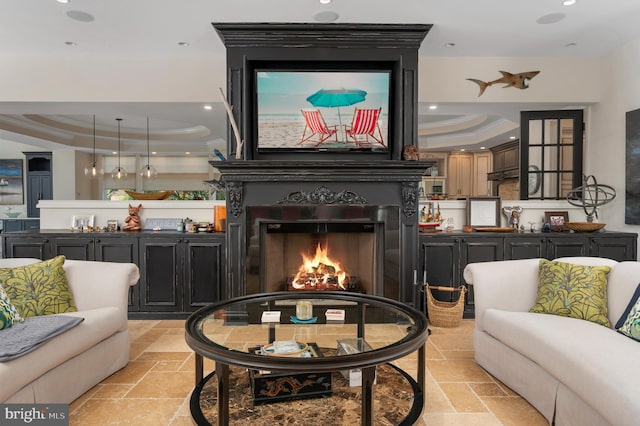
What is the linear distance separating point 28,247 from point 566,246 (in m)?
5.62

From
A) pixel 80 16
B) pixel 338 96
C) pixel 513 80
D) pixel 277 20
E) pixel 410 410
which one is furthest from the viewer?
pixel 513 80

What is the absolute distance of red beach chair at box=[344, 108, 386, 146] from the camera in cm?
367

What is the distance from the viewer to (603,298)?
242 centimetres

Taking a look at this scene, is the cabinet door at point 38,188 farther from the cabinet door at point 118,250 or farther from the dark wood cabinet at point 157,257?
the cabinet door at point 118,250

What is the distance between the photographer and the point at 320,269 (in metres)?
4.00

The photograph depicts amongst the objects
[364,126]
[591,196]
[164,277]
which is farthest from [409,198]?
[164,277]

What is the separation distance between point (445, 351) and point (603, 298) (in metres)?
1.21

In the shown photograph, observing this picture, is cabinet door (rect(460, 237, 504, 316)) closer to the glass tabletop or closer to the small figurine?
the glass tabletop

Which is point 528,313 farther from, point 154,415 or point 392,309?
point 154,415

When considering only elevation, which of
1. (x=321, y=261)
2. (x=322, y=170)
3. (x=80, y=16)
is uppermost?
(x=80, y=16)

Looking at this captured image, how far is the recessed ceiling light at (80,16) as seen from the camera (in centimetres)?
316

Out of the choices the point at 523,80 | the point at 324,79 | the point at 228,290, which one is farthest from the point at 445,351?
the point at 523,80

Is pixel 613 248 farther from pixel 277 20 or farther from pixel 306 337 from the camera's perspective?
pixel 277 20

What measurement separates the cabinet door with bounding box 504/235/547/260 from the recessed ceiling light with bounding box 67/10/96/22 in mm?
4438
